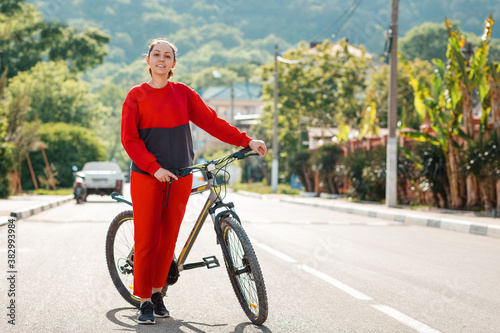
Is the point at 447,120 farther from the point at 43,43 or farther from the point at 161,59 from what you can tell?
the point at 43,43

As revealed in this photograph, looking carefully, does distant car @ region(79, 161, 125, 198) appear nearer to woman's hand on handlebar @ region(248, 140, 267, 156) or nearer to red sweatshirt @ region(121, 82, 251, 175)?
red sweatshirt @ region(121, 82, 251, 175)

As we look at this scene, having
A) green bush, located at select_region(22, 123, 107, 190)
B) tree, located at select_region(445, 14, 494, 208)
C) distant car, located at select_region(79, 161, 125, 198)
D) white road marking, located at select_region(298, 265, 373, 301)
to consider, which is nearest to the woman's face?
white road marking, located at select_region(298, 265, 373, 301)

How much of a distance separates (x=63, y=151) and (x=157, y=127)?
33.5 m

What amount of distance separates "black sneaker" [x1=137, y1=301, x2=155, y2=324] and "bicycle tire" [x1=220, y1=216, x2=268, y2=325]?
1.99ft

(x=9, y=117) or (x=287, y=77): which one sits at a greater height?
(x=287, y=77)

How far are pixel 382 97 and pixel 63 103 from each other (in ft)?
77.3

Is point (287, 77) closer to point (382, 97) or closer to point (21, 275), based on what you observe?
point (382, 97)

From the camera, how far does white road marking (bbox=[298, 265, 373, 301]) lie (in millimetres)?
5805

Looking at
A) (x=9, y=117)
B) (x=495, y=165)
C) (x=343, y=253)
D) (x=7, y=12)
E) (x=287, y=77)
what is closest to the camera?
(x=343, y=253)

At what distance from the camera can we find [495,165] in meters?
15.7

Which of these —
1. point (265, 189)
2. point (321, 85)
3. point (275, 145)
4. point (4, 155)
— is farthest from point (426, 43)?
point (4, 155)

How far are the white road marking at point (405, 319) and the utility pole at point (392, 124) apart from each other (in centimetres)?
1441

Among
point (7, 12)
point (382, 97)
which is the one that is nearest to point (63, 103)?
point (7, 12)

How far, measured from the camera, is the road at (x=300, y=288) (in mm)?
4758
